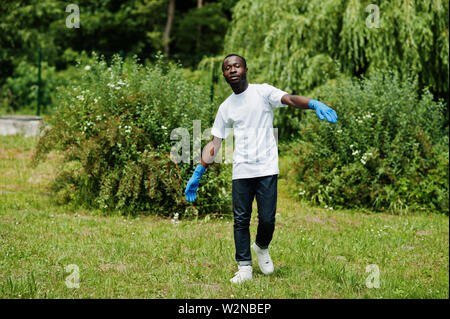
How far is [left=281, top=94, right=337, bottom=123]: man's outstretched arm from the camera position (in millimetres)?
3889

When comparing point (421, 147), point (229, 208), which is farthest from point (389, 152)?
point (229, 208)

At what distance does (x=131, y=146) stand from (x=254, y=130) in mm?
2742

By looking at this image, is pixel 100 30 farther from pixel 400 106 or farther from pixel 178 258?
pixel 178 258

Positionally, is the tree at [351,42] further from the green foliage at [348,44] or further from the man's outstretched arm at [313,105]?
the man's outstretched arm at [313,105]

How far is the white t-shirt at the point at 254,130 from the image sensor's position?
13.7ft

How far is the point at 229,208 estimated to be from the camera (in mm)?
6859

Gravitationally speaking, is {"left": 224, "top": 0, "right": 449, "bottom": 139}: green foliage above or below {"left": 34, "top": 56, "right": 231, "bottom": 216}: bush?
above

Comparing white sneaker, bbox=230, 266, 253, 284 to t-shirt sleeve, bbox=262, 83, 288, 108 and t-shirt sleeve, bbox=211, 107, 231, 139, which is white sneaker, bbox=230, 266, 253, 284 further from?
t-shirt sleeve, bbox=262, 83, 288, 108

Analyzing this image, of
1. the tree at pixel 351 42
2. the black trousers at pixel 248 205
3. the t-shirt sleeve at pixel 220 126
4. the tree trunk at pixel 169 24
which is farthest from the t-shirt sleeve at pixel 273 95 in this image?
the tree trunk at pixel 169 24

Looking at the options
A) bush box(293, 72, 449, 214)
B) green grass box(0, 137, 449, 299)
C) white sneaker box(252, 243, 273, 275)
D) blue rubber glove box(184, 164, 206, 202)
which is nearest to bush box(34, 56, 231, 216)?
green grass box(0, 137, 449, 299)

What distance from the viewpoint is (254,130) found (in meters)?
4.20

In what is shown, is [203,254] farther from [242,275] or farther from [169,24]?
[169,24]

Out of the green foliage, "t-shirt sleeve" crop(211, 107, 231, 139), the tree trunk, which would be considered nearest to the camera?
"t-shirt sleeve" crop(211, 107, 231, 139)

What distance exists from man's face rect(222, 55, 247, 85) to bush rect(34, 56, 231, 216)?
8.27ft
